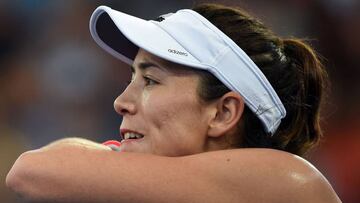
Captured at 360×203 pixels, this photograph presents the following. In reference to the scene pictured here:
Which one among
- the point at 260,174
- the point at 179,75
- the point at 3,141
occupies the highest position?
the point at 179,75

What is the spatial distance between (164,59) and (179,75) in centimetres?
6

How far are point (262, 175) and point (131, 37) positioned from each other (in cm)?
51

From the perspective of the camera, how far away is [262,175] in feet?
5.57

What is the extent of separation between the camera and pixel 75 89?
4242 mm

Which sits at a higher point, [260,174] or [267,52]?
[267,52]

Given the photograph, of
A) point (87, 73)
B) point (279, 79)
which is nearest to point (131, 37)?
point (279, 79)

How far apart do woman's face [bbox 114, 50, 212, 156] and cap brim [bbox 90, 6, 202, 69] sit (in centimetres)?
5

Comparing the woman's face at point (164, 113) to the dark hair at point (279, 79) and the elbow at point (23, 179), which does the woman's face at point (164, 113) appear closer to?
the dark hair at point (279, 79)

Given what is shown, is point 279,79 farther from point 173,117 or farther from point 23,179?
point 23,179

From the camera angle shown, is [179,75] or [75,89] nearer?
[179,75]

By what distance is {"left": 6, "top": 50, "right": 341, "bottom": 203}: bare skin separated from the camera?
163 centimetres

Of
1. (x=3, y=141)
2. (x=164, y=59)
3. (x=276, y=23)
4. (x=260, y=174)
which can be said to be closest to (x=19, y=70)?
(x=3, y=141)

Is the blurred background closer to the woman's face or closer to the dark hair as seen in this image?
the dark hair

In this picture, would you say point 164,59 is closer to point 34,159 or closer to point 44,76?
point 34,159
